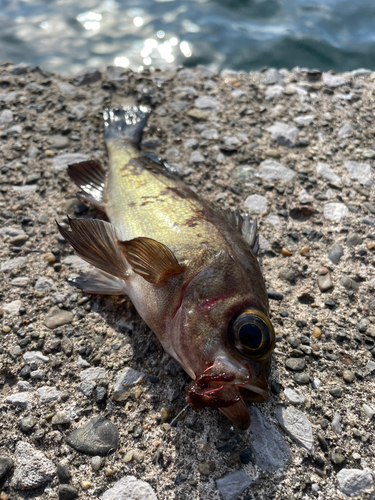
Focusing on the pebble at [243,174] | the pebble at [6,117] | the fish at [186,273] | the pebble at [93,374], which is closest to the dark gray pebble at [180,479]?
the fish at [186,273]

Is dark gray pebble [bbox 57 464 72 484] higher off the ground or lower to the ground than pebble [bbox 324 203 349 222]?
lower

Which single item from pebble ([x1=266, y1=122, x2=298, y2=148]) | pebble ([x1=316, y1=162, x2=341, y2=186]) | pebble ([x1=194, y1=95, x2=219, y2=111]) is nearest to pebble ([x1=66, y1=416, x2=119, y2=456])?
pebble ([x1=316, y1=162, x2=341, y2=186])

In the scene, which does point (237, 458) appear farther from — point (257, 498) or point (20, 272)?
point (20, 272)

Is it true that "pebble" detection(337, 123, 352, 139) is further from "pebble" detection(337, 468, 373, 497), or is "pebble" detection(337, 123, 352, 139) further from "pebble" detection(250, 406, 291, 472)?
"pebble" detection(337, 468, 373, 497)

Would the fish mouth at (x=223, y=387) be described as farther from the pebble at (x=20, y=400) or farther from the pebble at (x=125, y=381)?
the pebble at (x=20, y=400)

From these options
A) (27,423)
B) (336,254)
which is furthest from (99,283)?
(336,254)

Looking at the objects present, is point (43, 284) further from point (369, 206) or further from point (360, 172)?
point (360, 172)

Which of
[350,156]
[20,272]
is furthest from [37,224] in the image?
[350,156]

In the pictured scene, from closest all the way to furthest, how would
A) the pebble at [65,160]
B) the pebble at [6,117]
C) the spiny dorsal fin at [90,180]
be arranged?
the spiny dorsal fin at [90,180], the pebble at [65,160], the pebble at [6,117]
